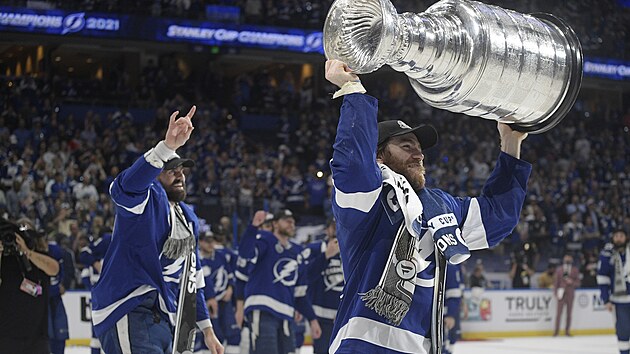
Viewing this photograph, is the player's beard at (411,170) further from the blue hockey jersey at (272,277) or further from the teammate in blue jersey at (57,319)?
the teammate in blue jersey at (57,319)

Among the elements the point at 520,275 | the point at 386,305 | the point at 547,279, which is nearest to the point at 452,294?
the point at 386,305

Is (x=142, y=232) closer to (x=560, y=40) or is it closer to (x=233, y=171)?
(x=560, y=40)

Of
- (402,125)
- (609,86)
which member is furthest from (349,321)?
(609,86)

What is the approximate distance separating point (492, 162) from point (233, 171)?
7981 mm

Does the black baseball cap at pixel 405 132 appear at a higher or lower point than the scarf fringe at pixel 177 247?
higher

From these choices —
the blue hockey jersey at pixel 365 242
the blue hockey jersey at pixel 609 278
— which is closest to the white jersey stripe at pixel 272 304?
the blue hockey jersey at pixel 609 278

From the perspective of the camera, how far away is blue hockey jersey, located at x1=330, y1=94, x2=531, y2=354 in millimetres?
3363

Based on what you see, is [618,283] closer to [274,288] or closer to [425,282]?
→ [274,288]

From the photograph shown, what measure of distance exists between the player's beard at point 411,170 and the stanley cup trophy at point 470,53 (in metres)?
0.60

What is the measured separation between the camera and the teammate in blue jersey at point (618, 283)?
12781mm

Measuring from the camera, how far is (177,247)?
5.62 m

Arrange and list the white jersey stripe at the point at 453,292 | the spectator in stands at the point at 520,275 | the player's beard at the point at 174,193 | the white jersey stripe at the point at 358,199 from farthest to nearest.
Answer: the spectator in stands at the point at 520,275 < the white jersey stripe at the point at 453,292 < the player's beard at the point at 174,193 < the white jersey stripe at the point at 358,199

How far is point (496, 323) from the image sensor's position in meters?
18.3

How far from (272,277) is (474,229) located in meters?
6.45
